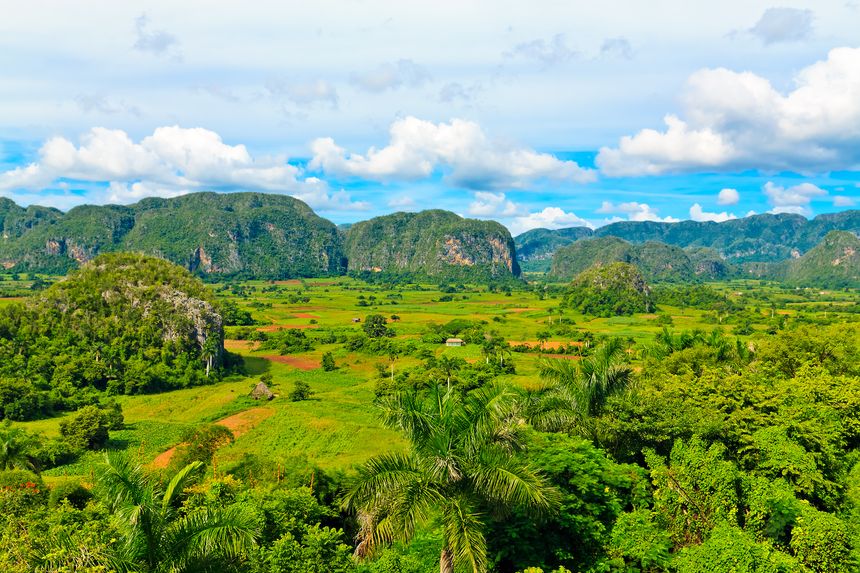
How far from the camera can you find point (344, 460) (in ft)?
98.8

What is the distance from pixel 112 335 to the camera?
202ft

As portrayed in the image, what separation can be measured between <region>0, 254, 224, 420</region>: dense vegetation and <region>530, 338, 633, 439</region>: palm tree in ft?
153

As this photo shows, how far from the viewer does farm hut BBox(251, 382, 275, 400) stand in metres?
49.9

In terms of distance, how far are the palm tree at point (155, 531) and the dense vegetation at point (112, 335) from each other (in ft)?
156

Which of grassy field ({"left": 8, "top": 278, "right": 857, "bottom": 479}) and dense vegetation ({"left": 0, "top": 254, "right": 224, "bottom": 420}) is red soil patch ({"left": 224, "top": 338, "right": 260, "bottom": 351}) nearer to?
grassy field ({"left": 8, "top": 278, "right": 857, "bottom": 479})

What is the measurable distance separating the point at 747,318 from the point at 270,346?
271 ft

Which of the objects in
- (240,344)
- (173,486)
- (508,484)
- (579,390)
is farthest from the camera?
(240,344)

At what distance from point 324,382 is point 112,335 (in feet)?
83.0

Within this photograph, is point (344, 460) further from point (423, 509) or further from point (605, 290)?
point (605, 290)

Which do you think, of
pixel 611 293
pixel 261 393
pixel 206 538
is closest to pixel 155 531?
pixel 206 538

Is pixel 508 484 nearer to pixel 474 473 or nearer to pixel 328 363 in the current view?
pixel 474 473

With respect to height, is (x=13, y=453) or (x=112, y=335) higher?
(x=112, y=335)

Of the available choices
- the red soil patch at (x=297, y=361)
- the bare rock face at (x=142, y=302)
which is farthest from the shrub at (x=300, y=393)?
the bare rock face at (x=142, y=302)

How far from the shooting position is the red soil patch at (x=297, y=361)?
217ft
